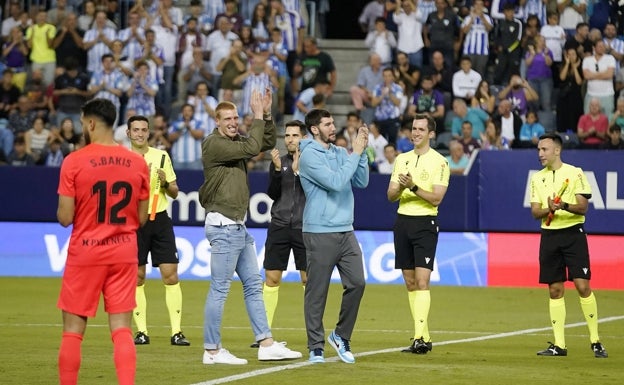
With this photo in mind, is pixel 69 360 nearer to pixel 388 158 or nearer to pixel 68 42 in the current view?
pixel 388 158

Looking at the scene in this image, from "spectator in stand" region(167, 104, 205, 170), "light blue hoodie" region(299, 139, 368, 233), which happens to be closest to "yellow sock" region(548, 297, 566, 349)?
"light blue hoodie" region(299, 139, 368, 233)

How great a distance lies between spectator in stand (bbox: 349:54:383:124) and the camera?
24.4 metres

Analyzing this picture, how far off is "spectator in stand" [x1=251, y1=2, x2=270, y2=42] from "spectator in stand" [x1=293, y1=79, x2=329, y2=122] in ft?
5.98

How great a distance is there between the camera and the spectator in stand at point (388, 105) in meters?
23.8

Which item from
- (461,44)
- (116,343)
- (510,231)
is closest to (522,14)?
(461,44)

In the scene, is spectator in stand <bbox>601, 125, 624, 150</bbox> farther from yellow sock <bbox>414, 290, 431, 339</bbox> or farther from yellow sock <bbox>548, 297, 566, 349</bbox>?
yellow sock <bbox>414, 290, 431, 339</bbox>

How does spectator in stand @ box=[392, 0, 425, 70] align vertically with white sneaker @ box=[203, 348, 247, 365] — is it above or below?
above

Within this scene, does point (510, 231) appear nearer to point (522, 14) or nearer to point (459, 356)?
point (522, 14)

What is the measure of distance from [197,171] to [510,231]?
5.42m

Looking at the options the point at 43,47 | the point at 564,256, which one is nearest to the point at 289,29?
the point at 43,47

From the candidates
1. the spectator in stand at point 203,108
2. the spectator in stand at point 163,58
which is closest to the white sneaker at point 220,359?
the spectator in stand at point 203,108

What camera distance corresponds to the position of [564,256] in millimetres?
13031

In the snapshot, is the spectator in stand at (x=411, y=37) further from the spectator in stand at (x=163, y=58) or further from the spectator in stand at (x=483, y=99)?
the spectator in stand at (x=163, y=58)

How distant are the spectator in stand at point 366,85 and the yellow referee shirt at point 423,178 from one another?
11.1 metres
